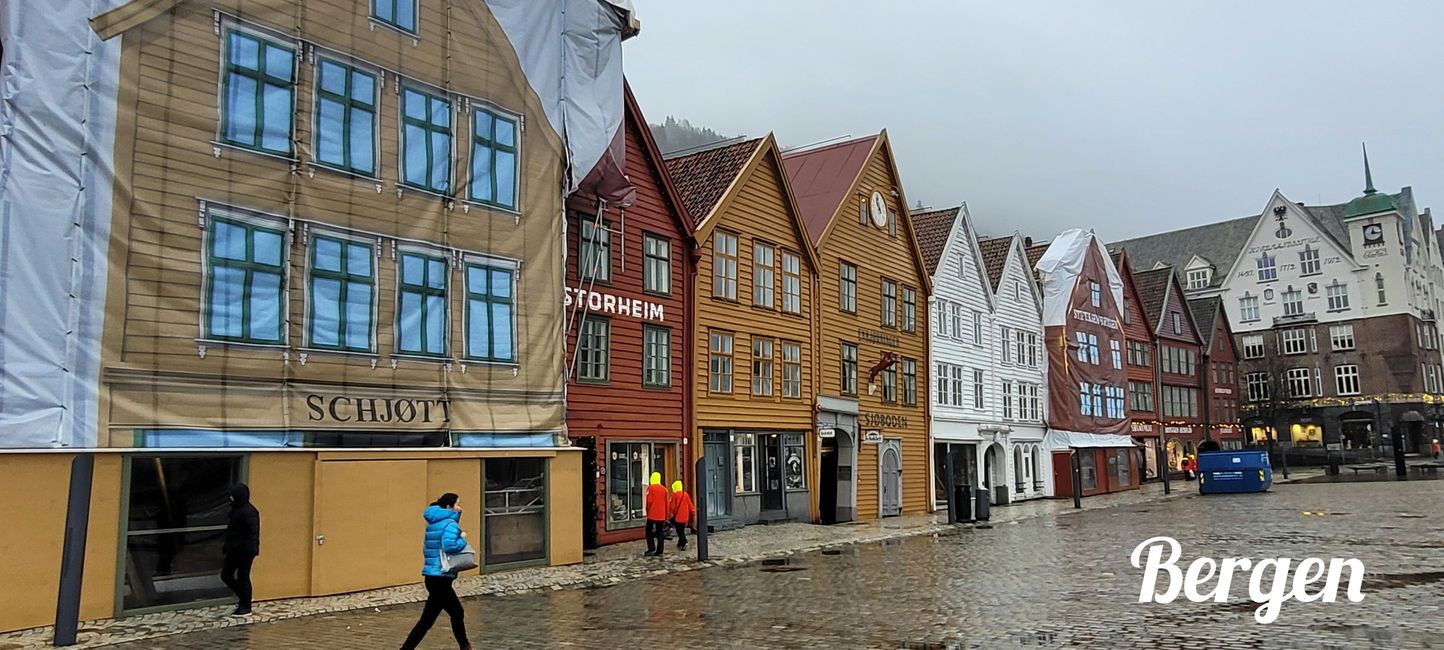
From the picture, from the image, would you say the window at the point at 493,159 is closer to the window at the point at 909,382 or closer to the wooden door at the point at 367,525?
the wooden door at the point at 367,525

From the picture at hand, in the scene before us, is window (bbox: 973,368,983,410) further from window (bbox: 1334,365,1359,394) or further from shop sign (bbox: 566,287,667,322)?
window (bbox: 1334,365,1359,394)

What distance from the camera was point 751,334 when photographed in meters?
29.4

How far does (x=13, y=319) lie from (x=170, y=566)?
3888mm

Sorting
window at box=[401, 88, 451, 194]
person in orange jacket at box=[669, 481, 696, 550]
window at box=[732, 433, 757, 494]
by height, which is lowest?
person in orange jacket at box=[669, 481, 696, 550]

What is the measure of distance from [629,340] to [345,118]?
9.32 meters

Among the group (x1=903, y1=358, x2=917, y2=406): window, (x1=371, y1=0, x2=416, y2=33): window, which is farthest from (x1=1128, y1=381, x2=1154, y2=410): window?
(x1=371, y1=0, x2=416, y2=33): window

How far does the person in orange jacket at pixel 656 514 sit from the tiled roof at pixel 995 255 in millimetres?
27005

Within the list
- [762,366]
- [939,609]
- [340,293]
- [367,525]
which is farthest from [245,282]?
[762,366]

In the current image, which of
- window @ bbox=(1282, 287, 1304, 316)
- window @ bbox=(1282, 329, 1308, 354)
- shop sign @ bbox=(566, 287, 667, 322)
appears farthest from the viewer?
window @ bbox=(1282, 287, 1304, 316)

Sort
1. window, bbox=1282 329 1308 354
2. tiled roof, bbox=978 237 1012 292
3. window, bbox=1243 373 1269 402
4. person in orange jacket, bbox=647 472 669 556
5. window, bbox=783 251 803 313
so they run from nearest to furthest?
person in orange jacket, bbox=647 472 669 556 < window, bbox=783 251 803 313 < tiled roof, bbox=978 237 1012 292 < window, bbox=1243 373 1269 402 < window, bbox=1282 329 1308 354

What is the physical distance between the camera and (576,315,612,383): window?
23.7 m

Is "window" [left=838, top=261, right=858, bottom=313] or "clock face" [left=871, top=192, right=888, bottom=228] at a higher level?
"clock face" [left=871, top=192, right=888, bottom=228]

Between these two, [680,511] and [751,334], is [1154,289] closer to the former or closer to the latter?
[751,334]

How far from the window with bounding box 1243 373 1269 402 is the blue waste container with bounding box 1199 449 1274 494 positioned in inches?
1551
